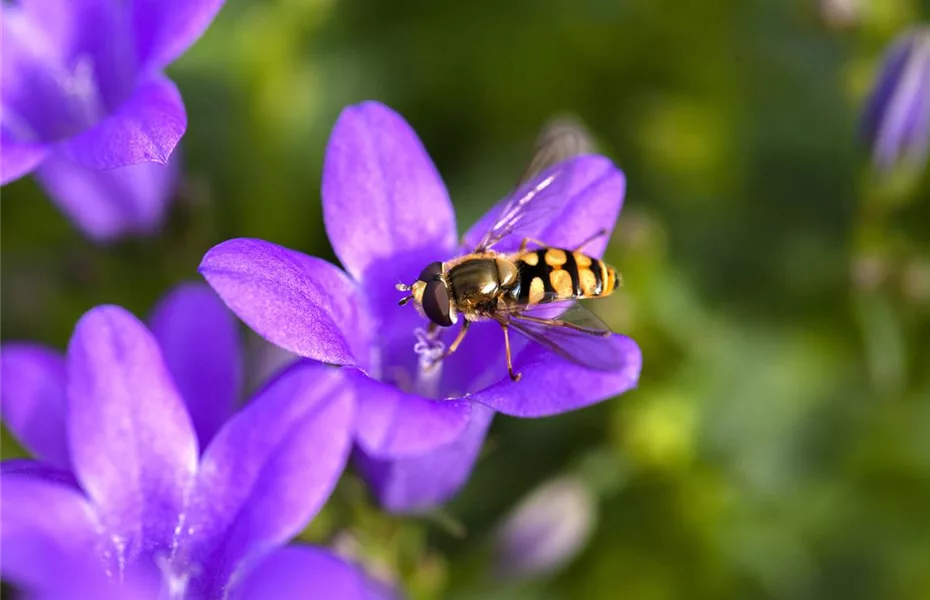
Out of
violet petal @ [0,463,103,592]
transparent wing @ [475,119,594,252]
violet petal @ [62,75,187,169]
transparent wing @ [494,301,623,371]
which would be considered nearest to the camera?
violet petal @ [0,463,103,592]

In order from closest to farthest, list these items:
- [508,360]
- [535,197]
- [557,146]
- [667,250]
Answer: [508,360] → [535,197] → [557,146] → [667,250]

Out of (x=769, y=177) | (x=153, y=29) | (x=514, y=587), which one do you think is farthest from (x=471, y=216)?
(x=153, y=29)

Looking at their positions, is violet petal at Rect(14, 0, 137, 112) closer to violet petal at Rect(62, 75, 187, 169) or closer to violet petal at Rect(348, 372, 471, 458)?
violet petal at Rect(62, 75, 187, 169)

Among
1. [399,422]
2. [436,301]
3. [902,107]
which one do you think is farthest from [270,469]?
Answer: [902,107]

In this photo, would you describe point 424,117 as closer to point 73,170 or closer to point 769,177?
point 769,177

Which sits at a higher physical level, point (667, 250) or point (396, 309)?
point (396, 309)

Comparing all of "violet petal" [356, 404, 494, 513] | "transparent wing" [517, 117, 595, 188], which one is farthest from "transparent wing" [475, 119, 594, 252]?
"violet petal" [356, 404, 494, 513]

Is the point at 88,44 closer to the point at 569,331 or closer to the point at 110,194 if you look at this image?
the point at 110,194
